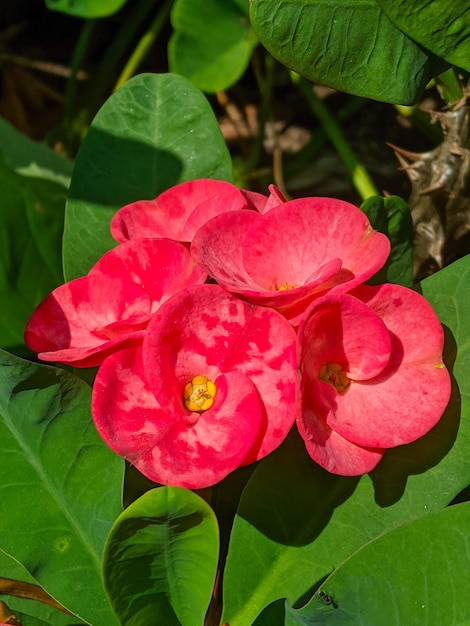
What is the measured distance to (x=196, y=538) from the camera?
0.95 metres

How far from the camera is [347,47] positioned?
3.65 feet

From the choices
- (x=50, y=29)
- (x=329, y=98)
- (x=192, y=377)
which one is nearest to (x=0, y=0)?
(x=50, y=29)

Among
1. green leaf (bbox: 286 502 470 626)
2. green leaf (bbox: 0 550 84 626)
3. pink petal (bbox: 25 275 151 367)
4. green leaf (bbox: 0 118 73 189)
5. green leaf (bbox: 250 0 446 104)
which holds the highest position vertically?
green leaf (bbox: 250 0 446 104)

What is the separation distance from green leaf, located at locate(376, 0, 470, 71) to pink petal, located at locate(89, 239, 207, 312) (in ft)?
1.40

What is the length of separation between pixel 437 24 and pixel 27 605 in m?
1.02

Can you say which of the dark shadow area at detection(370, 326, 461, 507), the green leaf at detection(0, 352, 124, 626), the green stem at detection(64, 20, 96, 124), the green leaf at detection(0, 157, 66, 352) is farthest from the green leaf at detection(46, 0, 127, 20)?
the dark shadow area at detection(370, 326, 461, 507)

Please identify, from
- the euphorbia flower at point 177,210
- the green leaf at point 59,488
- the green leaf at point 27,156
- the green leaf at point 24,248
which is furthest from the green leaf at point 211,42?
the green leaf at point 59,488

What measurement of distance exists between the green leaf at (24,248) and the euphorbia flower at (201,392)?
51cm

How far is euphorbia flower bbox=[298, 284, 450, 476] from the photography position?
940mm

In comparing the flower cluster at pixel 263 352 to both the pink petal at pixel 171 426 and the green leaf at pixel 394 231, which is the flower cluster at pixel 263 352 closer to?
the pink petal at pixel 171 426

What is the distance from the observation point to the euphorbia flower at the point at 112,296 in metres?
1.05

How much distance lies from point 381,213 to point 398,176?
1.15 metres

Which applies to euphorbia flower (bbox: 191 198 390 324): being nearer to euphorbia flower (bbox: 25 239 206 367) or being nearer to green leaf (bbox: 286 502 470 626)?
euphorbia flower (bbox: 25 239 206 367)

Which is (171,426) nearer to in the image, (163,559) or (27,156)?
(163,559)
